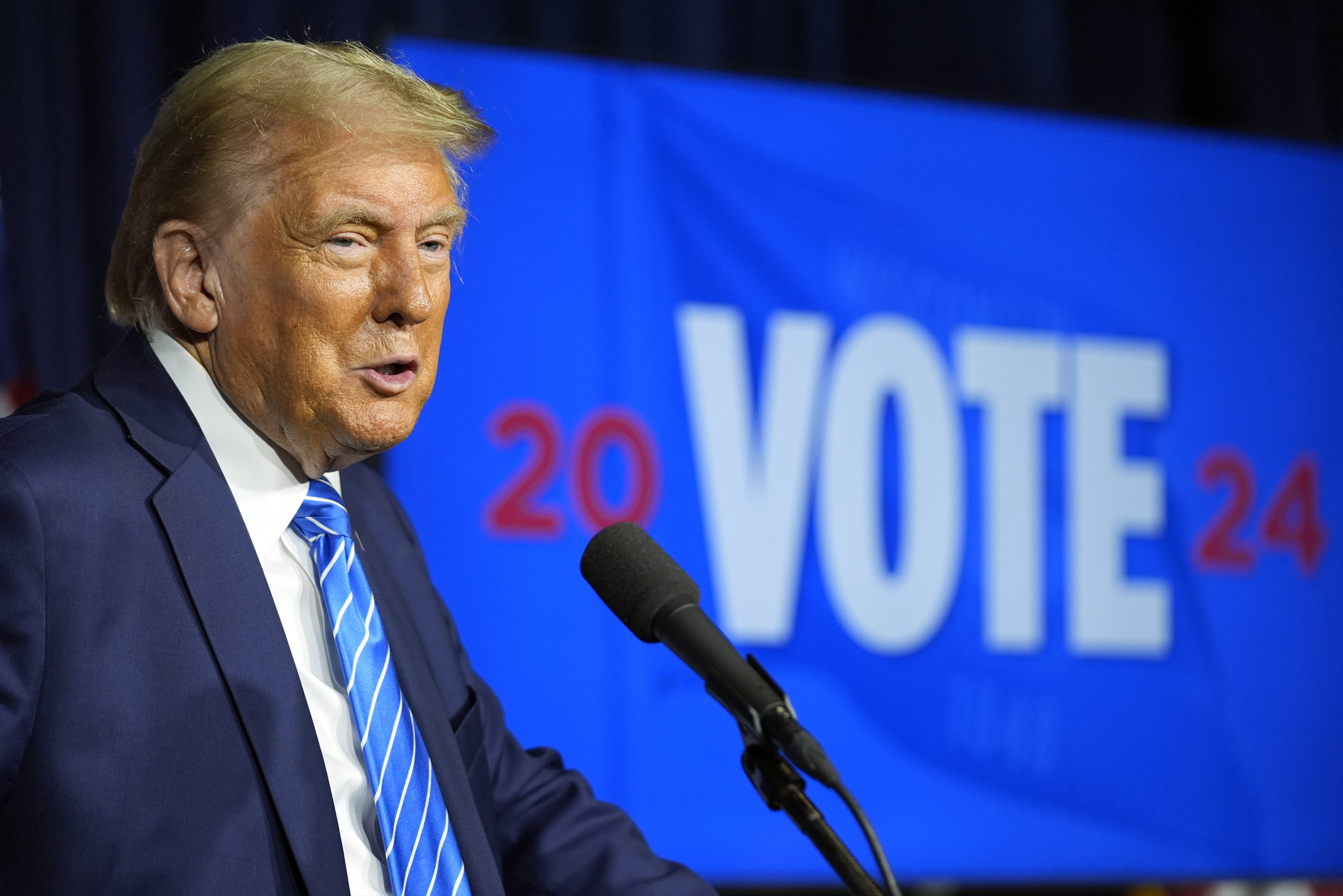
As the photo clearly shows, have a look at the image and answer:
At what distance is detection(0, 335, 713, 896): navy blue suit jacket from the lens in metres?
1.11

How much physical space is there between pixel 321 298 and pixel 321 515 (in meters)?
0.22

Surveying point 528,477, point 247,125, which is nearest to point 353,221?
point 247,125

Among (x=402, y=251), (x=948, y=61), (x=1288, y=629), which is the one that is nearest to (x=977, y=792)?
(x=1288, y=629)

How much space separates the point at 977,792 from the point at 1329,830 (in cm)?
91

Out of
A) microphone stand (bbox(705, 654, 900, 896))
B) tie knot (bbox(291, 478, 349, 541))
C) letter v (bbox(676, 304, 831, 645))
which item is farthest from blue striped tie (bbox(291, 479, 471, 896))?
letter v (bbox(676, 304, 831, 645))

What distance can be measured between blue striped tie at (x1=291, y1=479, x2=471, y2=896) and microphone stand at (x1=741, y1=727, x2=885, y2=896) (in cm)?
36

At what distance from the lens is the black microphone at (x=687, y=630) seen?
3.35 ft

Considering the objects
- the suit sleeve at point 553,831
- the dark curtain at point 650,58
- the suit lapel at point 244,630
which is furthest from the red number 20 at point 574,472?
the suit lapel at point 244,630

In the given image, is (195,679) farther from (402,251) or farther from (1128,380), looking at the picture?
(1128,380)

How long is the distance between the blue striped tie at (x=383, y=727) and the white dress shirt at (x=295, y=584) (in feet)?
0.05

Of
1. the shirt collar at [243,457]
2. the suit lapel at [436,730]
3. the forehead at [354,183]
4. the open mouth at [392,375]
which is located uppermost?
the forehead at [354,183]

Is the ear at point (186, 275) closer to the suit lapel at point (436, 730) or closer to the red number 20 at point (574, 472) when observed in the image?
the suit lapel at point (436, 730)

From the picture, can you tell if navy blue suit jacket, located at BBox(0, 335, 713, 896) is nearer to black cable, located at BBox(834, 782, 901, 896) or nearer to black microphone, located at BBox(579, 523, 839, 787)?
black microphone, located at BBox(579, 523, 839, 787)

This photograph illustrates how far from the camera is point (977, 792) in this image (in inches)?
112
